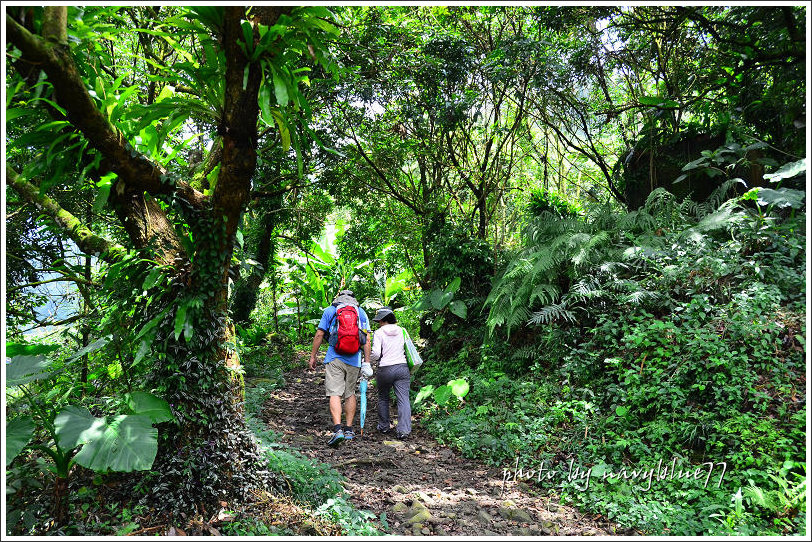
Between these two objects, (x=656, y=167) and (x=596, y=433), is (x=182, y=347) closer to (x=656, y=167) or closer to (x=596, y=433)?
(x=596, y=433)

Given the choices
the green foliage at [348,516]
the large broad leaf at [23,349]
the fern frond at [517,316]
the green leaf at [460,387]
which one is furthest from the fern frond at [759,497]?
the large broad leaf at [23,349]

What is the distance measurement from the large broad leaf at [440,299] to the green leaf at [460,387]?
1.65m

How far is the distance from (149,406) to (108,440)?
308mm

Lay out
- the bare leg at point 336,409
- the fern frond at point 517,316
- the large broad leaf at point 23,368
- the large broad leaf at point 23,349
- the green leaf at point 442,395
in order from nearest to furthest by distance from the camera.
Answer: the large broad leaf at point 23,368 → the large broad leaf at point 23,349 → the bare leg at point 336,409 → the fern frond at point 517,316 → the green leaf at point 442,395

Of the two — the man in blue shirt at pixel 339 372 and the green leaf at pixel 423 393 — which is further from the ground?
the man in blue shirt at pixel 339 372

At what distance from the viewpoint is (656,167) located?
23.2ft

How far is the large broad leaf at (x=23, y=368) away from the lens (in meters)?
3.08

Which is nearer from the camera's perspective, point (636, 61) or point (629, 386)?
point (629, 386)

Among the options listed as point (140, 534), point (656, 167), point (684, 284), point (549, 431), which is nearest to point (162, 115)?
point (140, 534)

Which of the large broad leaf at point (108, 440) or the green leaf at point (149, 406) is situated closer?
the large broad leaf at point (108, 440)

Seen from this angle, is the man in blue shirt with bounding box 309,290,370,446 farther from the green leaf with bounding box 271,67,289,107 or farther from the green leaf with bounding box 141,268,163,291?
the green leaf with bounding box 271,67,289,107

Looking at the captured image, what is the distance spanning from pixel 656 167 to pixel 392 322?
4.55 m

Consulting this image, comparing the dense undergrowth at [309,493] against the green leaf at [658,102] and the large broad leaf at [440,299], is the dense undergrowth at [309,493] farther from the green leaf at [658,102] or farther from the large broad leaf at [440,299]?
the green leaf at [658,102]

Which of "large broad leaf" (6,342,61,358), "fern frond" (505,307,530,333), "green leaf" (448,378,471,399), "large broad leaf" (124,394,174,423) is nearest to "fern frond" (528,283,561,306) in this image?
"fern frond" (505,307,530,333)
